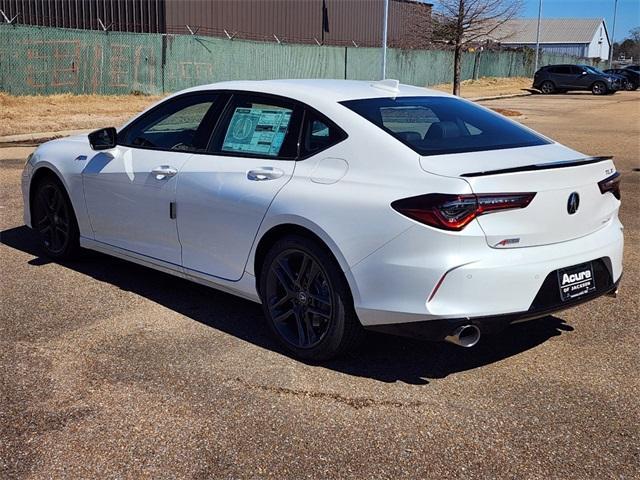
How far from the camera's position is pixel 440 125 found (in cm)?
462

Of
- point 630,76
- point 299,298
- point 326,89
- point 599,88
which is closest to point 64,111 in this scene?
point 326,89

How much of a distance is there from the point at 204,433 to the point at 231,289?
4.65 feet

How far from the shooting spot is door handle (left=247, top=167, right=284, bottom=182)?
177 inches

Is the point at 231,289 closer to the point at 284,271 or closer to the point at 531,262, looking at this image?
the point at 284,271

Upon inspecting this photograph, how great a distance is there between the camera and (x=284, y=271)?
4.44 meters

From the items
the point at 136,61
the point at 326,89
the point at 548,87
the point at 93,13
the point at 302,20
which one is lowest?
the point at 548,87

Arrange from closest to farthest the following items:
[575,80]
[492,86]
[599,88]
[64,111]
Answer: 1. [64,111]
2. [599,88]
3. [575,80]
4. [492,86]

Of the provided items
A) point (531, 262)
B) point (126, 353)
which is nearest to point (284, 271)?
point (126, 353)

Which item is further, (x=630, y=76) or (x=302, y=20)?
(x=630, y=76)

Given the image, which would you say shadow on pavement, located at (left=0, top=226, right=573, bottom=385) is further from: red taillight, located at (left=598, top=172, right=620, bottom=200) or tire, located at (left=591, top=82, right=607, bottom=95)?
tire, located at (left=591, top=82, right=607, bottom=95)

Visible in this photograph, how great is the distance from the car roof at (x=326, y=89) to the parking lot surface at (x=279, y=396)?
59.7 inches

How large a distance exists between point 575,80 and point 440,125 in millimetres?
42530

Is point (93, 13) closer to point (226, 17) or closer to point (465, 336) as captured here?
point (226, 17)

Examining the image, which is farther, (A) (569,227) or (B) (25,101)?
(B) (25,101)
